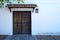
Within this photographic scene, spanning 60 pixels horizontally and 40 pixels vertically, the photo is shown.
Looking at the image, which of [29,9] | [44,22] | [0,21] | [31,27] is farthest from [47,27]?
[0,21]

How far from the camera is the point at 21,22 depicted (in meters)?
13.2

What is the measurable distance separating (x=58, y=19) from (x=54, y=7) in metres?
1.15

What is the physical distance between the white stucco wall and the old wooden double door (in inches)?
18.5

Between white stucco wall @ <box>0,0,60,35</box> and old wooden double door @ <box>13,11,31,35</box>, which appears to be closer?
white stucco wall @ <box>0,0,60,35</box>

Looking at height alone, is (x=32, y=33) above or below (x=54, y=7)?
below

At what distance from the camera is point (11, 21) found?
12883 mm

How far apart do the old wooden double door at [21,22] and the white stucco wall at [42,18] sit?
0.47 metres

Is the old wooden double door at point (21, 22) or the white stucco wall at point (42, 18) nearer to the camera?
the white stucco wall at point (42, 18)

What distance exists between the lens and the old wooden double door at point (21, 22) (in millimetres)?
13148

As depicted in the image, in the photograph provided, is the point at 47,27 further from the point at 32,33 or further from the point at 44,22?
the point at 32,33

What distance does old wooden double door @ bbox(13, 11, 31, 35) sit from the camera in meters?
13.1

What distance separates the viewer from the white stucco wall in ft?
42.0

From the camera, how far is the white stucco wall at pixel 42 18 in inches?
504

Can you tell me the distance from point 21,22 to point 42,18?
1971 mm
